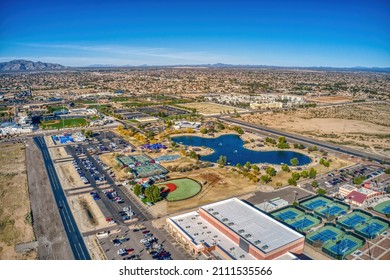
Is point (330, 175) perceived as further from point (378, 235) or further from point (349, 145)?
point (349, 145)

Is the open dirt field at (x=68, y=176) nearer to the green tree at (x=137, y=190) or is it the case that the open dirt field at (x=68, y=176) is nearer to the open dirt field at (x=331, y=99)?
the green tree at (x=137, y=190)

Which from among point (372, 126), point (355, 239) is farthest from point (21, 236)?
point (372, 126)

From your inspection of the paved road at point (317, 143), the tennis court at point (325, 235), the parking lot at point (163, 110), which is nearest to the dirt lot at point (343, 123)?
the paved road at point (317, 143)

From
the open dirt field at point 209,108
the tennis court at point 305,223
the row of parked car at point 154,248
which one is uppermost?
the open dirt field at point 209,108

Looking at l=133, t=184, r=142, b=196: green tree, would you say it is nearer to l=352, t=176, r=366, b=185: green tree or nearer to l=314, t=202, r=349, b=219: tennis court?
l=314, t=202, r=349, b=219: tennis court

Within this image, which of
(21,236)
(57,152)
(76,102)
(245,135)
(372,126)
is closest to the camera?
(21,236)

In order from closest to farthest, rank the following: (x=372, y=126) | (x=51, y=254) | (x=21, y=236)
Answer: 1. (x=51, y=254)
2. (x=21, y=236)
3. (x=372, y=126)

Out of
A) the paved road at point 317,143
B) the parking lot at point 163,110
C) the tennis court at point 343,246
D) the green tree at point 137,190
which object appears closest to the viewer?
the tennis court at point 343,246
